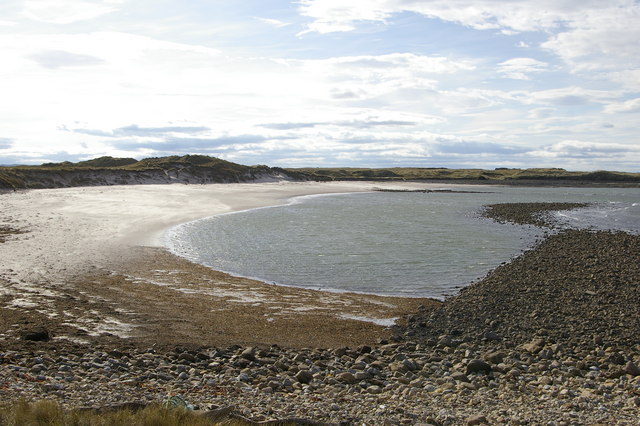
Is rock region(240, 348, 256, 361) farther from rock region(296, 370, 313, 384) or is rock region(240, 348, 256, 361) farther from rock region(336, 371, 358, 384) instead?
rock region(336, 371, 358, 384)

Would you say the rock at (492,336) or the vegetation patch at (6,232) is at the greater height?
the vegetation patch at (6,232)

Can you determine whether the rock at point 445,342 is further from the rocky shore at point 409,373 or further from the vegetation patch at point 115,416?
the vegetation patch at point 115,416

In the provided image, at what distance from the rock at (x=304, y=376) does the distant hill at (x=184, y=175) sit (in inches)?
2438

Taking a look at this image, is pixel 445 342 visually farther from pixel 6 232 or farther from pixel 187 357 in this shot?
pixel 6 232

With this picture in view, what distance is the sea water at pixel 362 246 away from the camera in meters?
21.0

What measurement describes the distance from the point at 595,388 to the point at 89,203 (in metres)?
46.5

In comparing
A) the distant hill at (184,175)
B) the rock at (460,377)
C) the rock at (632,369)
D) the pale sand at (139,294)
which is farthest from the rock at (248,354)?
the distant hill at (184,175)

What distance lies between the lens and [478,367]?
411 inches

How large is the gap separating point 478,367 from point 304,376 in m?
3.39

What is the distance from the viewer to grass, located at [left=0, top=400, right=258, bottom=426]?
6.57 metres

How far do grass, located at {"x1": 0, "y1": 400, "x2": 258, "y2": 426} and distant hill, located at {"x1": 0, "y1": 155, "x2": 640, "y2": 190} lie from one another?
62.7 m

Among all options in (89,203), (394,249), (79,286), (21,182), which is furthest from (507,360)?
(21,182)

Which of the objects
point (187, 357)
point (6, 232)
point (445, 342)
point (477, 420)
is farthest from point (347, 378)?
point (6, 232)

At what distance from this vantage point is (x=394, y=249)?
2838 cm
